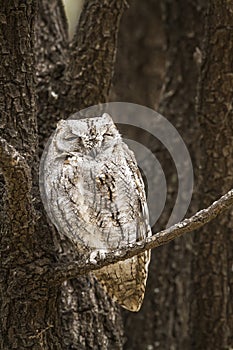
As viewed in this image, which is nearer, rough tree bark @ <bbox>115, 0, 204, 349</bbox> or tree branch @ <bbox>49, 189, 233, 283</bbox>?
tree branch @ <bbox>49, 189, 233, 283</bbox>

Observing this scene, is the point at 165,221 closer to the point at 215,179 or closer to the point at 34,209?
the point at 215,179

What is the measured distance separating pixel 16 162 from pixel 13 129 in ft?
1.04

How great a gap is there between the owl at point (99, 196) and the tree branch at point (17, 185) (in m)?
0.18

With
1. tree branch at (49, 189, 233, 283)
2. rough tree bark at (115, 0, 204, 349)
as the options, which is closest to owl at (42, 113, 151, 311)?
tree branch at (49, 189, 233, 283)

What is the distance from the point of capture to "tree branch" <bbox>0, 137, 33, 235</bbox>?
5.45ft

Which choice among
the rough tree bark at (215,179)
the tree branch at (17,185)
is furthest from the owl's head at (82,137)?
the rough tree bark at (215,179)

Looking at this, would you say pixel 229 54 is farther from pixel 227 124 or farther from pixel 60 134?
pixel 60 134

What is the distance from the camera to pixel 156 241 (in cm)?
170

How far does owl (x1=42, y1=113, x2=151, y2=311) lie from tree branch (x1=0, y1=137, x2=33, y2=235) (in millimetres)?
176

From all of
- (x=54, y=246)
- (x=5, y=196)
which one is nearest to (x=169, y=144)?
(x=54, y=246)

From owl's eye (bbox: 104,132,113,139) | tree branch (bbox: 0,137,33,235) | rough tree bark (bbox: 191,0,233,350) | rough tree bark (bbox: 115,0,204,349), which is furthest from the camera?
rough tree bark (bbox: 115,0,204,349)

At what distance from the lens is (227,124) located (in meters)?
2.39

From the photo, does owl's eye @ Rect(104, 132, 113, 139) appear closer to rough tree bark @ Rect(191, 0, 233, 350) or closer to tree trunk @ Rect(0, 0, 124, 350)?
tree trunk @ Rect(0, 0, 124, 350)

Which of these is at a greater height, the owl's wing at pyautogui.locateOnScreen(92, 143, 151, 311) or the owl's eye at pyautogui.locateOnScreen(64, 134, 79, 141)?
the owl's eye at pyautogui.locateOnScreen(64, 134, 79, 141)
